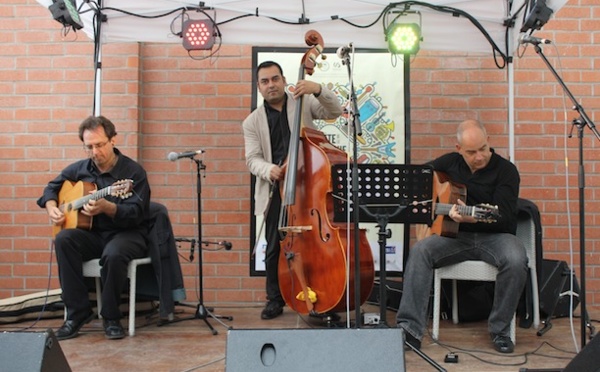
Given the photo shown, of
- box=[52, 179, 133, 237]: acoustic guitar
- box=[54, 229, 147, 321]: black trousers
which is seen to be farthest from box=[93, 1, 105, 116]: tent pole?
box=[54, 229, 147, 321]: black trousers

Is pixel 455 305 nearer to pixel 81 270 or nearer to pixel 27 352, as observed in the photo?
pixel 81 270

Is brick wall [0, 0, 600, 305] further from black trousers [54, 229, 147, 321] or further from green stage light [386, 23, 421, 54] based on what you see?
black trousers [54, 229, 147, 321]

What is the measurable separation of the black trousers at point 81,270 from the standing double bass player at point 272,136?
823mm

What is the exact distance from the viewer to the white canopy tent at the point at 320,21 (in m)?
4.14

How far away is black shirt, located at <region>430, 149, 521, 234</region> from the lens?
3613 millimetres

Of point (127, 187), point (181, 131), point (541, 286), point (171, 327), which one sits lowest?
point (171, 327)

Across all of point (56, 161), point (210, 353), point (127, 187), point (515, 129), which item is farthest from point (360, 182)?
point (56, 161)

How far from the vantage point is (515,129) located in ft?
15.6

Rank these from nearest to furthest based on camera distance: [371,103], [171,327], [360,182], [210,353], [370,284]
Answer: [360,182]
[210,353]
[370,284]
[171,327]
[371,103]

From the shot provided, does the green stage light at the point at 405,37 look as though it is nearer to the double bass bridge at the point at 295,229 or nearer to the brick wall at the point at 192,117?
the brick wall at the point at 192,117

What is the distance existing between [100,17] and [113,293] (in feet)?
5.66

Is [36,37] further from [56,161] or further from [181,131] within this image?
[181,131]

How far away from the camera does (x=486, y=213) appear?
11.0 ft

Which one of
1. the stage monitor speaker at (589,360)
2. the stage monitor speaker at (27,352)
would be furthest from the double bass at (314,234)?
the stage monitor speaker at (27,352)
